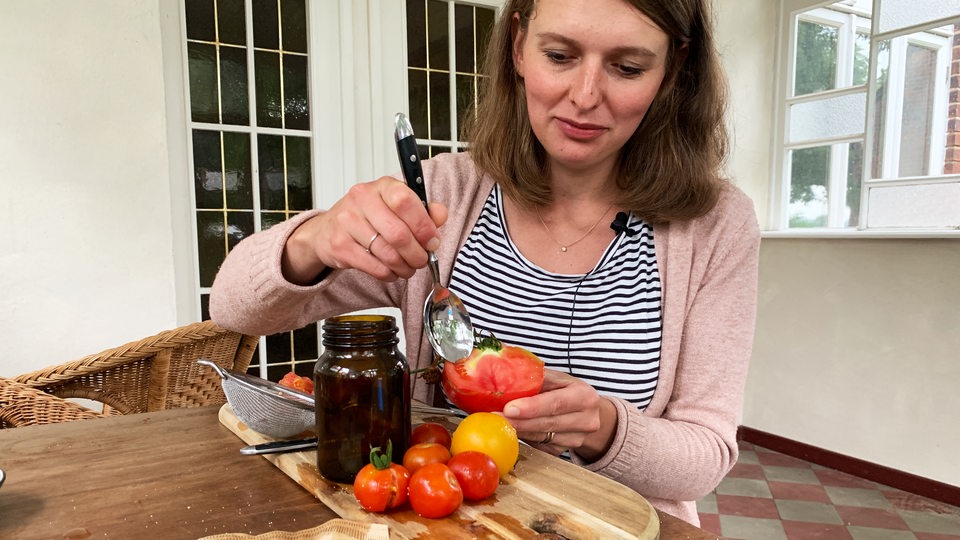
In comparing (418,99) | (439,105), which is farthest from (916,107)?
(418,99)

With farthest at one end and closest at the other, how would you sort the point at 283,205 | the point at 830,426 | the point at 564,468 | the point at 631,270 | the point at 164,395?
the point at 830,426 → the point at 283,205 → the point at 164,395 → the point at 631,270 → the point at 564,468

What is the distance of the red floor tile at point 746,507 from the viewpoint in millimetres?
3100

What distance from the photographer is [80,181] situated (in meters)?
2.66

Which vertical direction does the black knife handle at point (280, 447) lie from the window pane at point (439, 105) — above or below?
below

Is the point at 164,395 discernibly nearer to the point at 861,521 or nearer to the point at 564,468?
the point at 564,468

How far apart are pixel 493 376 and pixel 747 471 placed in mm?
3202

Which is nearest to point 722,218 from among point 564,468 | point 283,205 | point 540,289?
point 540,289

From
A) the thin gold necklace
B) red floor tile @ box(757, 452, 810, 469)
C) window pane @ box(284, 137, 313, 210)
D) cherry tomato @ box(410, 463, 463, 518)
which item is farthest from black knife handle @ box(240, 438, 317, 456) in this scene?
red floor tile @ box(757, 452, 810, 469)

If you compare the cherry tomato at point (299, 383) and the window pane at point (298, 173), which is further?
the window pane at point (298, 173)

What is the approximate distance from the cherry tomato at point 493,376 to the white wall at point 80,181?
2.28m

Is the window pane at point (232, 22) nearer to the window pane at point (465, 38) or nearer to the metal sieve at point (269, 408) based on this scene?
the window pane at point (465, 38)

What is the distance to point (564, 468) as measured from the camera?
92 centimetres

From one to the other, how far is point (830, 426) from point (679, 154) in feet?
9.91

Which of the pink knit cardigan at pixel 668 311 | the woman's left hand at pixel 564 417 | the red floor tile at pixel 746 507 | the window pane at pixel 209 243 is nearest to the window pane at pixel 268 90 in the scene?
the window pane at pixel 209 243
